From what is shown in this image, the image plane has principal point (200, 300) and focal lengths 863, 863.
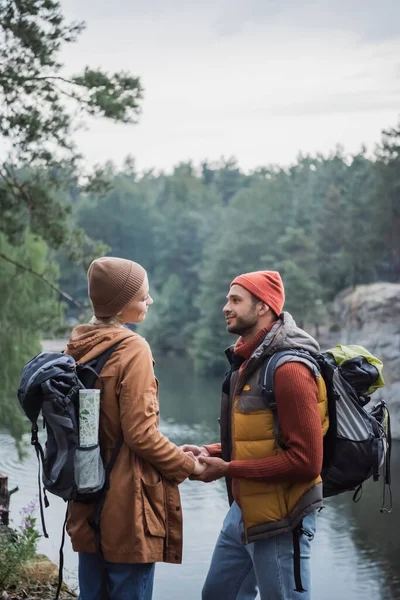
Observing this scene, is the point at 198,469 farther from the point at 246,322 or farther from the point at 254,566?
the point at 246,322

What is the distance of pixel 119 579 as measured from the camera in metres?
2.35

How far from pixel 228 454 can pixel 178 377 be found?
28643 millimetres

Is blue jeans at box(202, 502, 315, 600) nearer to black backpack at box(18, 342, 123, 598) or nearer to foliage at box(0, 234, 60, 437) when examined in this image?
black backpack at box(18, 342, 123, 598)

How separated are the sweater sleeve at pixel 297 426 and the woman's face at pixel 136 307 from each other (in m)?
0.42

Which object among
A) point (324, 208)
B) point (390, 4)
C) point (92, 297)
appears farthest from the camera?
point (324, 208)

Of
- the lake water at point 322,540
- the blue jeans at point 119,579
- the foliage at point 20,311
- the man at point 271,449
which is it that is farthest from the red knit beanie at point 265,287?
the foliage at point 20,311

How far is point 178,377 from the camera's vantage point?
31.2m

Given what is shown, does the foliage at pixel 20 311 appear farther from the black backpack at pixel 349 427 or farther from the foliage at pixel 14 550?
the black backpack at pixel 349 427

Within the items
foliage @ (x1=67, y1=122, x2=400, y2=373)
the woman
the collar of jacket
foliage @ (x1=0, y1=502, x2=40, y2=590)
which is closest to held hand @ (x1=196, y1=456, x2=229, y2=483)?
the woman

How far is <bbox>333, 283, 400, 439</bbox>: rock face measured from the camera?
21.5 meters

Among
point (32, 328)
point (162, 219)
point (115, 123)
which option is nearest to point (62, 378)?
point (115, 123)

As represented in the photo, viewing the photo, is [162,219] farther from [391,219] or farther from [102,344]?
[102,344]

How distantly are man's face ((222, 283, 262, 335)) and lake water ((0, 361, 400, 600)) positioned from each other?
360 centimetres

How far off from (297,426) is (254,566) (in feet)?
1.50
